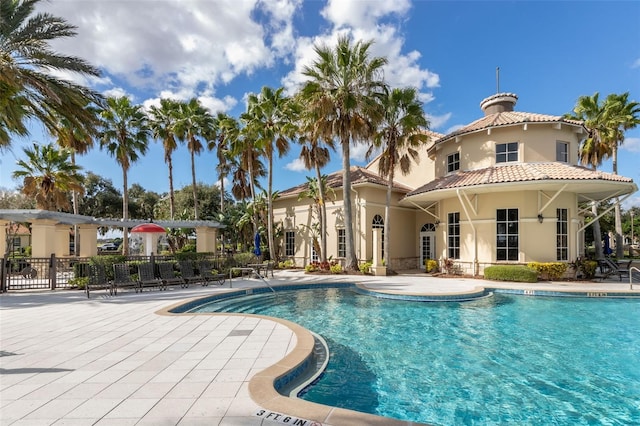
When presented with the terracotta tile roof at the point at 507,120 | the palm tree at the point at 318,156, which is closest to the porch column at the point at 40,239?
the palm tree at the point at 318,156

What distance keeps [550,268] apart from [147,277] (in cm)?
1815

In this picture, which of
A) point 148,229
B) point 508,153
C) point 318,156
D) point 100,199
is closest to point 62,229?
point 148,229

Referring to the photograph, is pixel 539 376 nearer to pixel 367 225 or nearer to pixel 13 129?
pixel 367 225

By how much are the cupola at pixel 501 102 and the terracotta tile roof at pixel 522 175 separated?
5482mm

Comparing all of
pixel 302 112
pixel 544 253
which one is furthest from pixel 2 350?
pixel 544 253

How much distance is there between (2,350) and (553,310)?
46.2 feet

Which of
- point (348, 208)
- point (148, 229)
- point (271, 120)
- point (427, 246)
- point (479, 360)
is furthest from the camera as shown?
point (427, 246)

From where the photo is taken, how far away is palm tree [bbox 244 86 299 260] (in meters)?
21.1

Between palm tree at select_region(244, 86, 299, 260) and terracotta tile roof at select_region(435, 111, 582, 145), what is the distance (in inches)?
375

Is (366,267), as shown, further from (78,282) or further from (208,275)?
(78,282)

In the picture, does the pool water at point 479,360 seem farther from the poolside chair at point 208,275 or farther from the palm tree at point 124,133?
the palm tree at point 124,133

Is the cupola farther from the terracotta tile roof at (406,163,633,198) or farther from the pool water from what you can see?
the pool water

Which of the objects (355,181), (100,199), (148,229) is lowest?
(148,229)

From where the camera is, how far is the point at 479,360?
6.48 m
